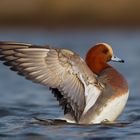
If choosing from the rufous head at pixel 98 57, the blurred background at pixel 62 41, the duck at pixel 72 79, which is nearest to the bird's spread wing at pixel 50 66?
the duck at pixel 72 79

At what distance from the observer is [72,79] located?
7859 mm

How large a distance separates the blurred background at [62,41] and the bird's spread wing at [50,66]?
52 centimetres

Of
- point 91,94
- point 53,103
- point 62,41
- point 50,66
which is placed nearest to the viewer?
point 50,66

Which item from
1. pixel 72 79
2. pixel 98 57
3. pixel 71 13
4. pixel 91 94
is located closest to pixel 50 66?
pixel 72 79

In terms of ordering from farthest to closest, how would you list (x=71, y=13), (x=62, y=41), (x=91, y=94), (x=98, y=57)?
(x=71, y=13)
(x=62, y=41)
(x=98, y=57)
(x=91, y=94)

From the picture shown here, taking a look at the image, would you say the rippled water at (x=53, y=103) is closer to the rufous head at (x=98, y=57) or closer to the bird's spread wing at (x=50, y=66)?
the bird's spread wing at (x=50, y=66)

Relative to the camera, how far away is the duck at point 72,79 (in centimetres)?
782

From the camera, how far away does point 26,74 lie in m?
7.86

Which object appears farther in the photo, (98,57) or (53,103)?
(53,103)

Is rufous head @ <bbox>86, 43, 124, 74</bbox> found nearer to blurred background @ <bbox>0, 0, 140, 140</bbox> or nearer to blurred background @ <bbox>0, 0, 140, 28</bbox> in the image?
blurred background @ <bbox>0, 0, 140, 140</bbox>

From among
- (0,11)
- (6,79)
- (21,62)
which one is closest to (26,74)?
(21,62)

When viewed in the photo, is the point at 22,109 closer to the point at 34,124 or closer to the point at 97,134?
the point at 34,124

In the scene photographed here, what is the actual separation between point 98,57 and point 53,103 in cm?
268

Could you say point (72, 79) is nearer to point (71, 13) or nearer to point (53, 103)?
point (53, 103)
